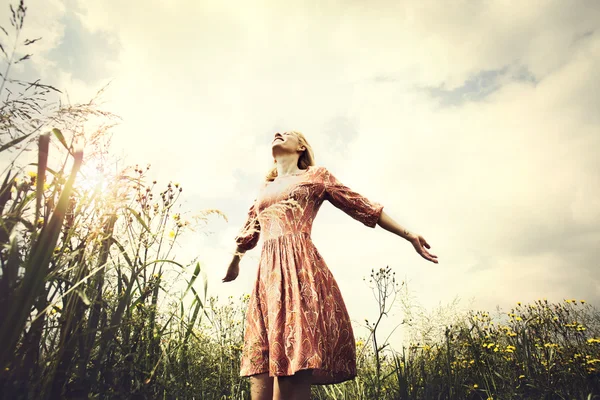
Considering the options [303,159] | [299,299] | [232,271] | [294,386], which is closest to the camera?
[294,386]

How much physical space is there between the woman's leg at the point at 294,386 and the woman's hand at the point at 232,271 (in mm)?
987

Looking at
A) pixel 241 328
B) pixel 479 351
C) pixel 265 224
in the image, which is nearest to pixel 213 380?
pixel 241 328

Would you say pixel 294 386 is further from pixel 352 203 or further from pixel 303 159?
pixel 303 159

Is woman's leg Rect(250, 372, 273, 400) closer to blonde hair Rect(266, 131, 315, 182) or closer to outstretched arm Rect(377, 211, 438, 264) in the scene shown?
outstretched arm Rect(377, 211, 438, 264)

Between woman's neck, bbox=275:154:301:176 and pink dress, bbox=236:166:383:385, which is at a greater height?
woman's neck, bbox=275:154:301:176

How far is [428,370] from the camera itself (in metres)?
3.31

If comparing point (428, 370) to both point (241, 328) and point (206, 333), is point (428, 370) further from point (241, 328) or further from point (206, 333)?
point (206, 333)

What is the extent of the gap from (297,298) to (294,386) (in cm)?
45

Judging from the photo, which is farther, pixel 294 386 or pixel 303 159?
pixel 303 159

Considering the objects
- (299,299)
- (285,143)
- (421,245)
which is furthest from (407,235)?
(285,143)

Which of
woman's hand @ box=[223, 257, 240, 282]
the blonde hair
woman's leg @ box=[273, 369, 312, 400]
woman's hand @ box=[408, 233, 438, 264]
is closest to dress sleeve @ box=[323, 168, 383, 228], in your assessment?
woman's hand @ box=[408, 233, 438, 264]

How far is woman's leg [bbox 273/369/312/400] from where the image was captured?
6.45 feet

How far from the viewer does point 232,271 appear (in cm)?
284

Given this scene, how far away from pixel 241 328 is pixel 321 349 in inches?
60.1
